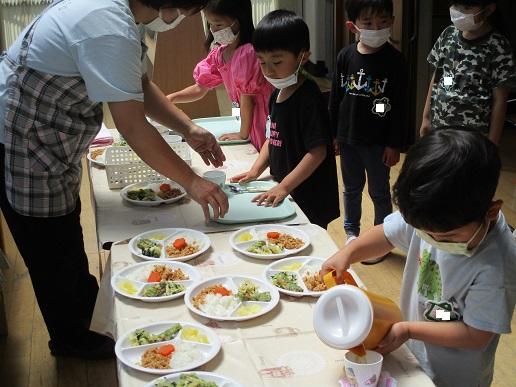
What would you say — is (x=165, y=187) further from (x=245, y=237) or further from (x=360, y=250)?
(x=360, y=250)

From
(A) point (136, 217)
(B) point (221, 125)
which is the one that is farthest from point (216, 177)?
(B) point (221, 125)

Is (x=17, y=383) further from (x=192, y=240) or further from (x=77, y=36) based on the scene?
(x=77, y=36)

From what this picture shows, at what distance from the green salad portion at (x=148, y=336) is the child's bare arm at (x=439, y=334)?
0.39 metres

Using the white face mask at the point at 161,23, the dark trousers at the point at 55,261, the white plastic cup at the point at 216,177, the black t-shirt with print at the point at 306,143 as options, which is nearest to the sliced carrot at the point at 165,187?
the white plastic cup at the point at 216,177

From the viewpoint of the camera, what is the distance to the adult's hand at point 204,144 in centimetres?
204

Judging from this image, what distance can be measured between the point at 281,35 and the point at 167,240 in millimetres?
830

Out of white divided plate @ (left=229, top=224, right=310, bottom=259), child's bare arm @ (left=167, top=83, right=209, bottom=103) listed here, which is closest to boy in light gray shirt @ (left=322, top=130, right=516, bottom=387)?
white divided plate @ (left=229, top=224, right=310, bottom=259)

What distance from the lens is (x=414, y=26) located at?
4305mm

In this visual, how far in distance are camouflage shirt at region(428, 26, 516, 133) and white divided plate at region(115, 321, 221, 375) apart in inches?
67.9

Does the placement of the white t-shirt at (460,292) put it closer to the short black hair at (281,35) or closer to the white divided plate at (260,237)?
the white divided plate at (260,237)

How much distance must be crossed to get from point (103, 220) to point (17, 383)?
32.4 inches

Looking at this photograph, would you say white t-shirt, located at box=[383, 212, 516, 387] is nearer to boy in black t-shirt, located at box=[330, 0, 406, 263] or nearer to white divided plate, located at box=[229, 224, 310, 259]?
white divided plate, located at box=[229, 224, 310, 259]

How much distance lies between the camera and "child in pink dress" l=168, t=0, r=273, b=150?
2.45 m

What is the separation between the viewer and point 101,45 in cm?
147
